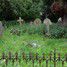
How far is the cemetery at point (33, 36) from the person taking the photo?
27.9 ft

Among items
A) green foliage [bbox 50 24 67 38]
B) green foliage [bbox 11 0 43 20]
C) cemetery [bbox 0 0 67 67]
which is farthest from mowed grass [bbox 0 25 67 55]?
green foliage [bbox 11 0 43 20]

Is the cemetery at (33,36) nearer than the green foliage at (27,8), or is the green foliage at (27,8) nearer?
the cemetery at (33,36)

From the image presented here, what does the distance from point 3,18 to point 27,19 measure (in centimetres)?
248

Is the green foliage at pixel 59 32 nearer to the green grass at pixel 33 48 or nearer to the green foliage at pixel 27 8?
the green grass at pixel 33 48

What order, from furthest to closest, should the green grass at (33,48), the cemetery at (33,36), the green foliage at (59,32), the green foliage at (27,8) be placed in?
the green foliage at (27,8) → the green foliage at (59,32) → the green grass at (33,48) → the cemetery at (33,36)

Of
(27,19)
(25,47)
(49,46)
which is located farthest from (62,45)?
(27,19)

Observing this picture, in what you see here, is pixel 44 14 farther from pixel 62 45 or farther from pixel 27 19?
pixel 62 45

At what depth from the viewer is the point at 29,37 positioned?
17.0 metres

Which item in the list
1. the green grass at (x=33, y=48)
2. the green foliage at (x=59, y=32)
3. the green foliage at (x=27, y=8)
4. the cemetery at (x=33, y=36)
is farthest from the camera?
the green foliage at (x=27, y=8)

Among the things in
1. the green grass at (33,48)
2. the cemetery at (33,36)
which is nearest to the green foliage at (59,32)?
the cemetery at (33,36)

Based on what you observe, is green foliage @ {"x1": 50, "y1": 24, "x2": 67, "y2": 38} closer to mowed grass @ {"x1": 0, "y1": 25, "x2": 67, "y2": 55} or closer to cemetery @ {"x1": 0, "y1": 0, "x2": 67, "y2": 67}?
cemetery @ {"x1": 0, "y1": 0, "x2": 67, "y2": 67}

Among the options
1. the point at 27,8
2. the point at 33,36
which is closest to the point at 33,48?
the point at 33,36

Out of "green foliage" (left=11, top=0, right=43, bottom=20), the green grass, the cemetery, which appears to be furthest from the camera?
"green foliage" (left=11, top=0, right=43, bottom=20)

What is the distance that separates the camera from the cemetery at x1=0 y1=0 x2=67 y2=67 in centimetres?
850
